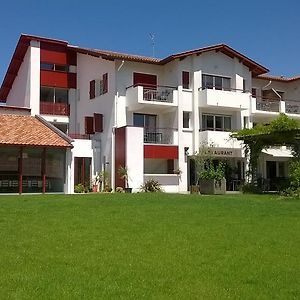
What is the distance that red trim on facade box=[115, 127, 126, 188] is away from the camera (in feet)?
114

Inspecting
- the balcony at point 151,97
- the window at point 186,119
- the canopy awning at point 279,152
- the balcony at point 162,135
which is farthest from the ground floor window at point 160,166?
the canopy awning at point 279,152

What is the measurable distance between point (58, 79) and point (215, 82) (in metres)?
12.6

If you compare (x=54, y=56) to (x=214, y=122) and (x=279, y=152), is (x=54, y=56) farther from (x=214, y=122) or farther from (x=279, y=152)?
(x=279, y=152)

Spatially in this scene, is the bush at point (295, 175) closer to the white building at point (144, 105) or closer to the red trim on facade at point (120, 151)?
the white building at point (144, 105)

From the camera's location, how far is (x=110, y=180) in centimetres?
3606

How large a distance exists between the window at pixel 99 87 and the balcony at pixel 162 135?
4.57 m

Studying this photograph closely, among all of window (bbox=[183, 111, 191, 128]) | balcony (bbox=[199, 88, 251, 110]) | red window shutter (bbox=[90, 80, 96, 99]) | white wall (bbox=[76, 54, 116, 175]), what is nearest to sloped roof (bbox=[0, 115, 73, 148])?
white wall (bbox=[76, 54, 116, 175])

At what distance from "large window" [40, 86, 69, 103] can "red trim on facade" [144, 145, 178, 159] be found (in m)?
10.3

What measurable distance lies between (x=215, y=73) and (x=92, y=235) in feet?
98.8

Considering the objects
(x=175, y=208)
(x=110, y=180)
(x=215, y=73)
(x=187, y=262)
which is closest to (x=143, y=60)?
(x=215, y=73)

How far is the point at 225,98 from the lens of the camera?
3825cm

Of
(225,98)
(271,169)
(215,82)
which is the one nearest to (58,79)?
(215,82)

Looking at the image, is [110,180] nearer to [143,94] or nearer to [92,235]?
[143,94]

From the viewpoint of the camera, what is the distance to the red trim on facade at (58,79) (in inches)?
1598
